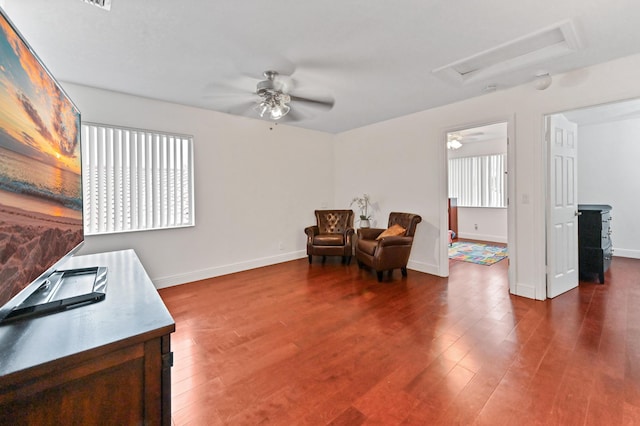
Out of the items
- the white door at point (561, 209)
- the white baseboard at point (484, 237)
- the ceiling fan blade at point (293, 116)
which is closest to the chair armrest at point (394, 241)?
the white door at point (561, 209)

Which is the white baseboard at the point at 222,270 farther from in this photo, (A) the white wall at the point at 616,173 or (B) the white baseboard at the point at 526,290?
(A) the white wall at the point at 616,173

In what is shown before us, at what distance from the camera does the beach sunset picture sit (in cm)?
80

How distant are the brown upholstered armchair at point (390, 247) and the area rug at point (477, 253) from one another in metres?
1.62

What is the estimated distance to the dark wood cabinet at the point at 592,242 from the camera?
3.64 metres

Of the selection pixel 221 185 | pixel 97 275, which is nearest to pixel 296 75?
pixel 221 185

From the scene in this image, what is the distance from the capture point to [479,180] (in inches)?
273

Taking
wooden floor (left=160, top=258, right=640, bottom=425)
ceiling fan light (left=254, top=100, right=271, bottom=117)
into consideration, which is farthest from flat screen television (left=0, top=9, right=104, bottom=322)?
ceiling fan light (left=254, top=100, right=271, bottom=117)

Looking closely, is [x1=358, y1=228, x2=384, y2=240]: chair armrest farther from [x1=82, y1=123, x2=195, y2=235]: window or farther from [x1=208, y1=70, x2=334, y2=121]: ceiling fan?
[x1=82, y1=123, x2=195, y2=235]: window

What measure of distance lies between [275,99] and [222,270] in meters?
2.68

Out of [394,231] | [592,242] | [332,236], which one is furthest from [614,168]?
[332,236]

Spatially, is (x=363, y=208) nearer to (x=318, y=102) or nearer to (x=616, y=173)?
(x=318, y=102)

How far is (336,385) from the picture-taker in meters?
1.80

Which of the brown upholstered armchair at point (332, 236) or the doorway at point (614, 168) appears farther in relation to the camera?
the doorway at point (614, 168)

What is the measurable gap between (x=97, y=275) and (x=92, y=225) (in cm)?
A: 233
